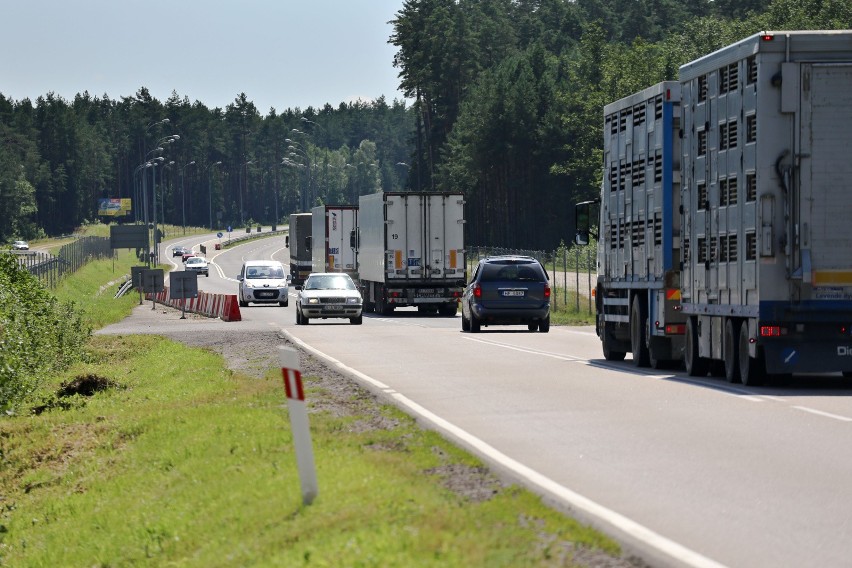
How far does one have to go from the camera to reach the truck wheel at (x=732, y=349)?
19188 mm

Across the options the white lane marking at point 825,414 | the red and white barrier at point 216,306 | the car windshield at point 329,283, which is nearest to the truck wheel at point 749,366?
the white lane marking at point 825,414

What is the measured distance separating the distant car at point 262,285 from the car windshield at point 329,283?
1710 cm

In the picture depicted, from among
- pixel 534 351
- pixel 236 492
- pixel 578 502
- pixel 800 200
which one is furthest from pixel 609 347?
pixel 578 502

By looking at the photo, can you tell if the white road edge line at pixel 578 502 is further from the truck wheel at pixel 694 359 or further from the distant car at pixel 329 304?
the distant car at pixel 329 304

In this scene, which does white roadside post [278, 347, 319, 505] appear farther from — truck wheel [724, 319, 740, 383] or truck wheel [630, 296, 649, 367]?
truck wheel [630, 296, 649, 367]

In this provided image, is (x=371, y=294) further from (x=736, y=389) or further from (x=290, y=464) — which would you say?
(x=290, y=464)

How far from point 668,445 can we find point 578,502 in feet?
11.1

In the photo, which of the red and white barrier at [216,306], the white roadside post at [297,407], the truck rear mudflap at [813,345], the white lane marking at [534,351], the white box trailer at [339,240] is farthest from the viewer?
the white box trailer at [339,240]

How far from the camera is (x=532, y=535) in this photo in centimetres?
833

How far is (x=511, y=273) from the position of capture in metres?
37.4

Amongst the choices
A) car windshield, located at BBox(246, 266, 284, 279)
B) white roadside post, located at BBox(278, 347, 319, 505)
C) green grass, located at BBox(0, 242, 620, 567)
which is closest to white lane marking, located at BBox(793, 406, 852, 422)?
green grass, located at BBox(0, 242, 620, 567)

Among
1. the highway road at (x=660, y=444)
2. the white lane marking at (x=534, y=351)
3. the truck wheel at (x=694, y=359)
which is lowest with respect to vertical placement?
the white lane marking at (x=534, y=351)

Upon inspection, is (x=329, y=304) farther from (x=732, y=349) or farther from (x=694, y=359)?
(x=732, y=349)

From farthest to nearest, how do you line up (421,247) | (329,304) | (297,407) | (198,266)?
(198,266), (421,247), (329,304), (297,407)
